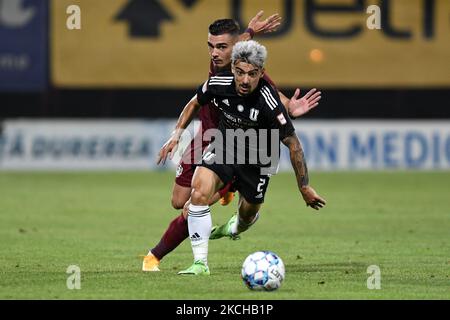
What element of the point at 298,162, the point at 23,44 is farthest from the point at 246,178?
the point at 23,44

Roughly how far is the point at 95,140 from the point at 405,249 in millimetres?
12084

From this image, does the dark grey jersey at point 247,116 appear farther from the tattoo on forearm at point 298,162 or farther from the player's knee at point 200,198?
the player's knee at point 200,198

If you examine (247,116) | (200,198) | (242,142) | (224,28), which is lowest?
(200,198)

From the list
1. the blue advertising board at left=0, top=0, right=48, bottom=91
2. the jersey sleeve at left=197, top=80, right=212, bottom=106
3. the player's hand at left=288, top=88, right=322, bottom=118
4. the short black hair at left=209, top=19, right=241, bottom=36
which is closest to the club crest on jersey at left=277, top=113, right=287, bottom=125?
the player's hand at left=288, top=88, right=322, bottom=118

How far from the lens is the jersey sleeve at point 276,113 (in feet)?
30.2

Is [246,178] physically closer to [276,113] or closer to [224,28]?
[276,113]

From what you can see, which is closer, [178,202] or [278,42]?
[178,202]

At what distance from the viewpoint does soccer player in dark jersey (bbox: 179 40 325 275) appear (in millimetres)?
9148

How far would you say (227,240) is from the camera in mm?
12781

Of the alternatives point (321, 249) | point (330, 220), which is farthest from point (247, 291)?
point (330, 220)

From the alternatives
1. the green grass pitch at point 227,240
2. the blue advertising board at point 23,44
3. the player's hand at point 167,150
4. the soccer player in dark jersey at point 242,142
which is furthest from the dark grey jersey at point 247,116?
the blue advertising board at point 23,44

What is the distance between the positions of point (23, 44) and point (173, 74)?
3.00 meters
